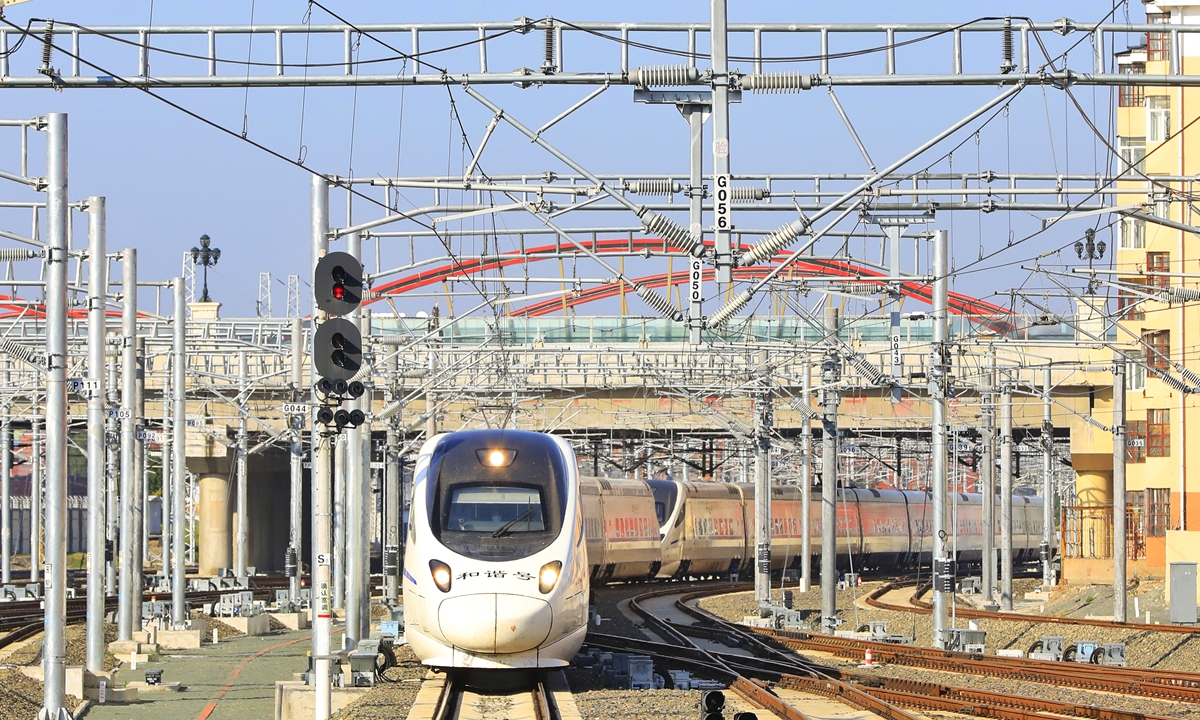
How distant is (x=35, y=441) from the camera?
5047 centimetres

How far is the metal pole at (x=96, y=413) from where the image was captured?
2100 centimetres

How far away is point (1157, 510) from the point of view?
4816cm

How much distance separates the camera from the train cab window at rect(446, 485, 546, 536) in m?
18.2

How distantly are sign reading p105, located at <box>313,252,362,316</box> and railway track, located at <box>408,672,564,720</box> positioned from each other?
14.0ft

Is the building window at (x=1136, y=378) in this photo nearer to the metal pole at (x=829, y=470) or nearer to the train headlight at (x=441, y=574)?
the metal pole at (x=829, y=470)

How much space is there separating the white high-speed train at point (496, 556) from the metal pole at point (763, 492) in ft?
59.5

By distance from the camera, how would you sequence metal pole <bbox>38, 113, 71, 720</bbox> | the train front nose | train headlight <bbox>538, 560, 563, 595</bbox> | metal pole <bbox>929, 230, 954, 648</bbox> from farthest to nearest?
1. metal pole <bbox>929, 230, 954, 648</bbox>
2. train headlight <bbox>538, 560, 563, 595</bbox>
3. the train front nose
4. metal pole <bbox>38, 113, 71, 720</bbox>

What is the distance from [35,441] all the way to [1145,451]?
111 feet

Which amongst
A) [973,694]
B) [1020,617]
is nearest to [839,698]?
[973,694]

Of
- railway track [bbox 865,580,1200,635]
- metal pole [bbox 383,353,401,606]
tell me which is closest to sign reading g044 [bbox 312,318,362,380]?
railway track [bbox 865,580,1200,635]

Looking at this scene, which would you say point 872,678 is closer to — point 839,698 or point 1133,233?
point 839,698

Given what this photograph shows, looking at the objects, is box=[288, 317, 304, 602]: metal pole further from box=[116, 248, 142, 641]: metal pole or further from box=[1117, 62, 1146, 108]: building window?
box=[1117, 62, 1146, 108]: building window

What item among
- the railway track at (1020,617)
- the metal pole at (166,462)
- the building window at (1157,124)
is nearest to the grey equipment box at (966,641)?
the railway track at (1020,617)

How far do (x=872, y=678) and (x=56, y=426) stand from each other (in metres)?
10.9
